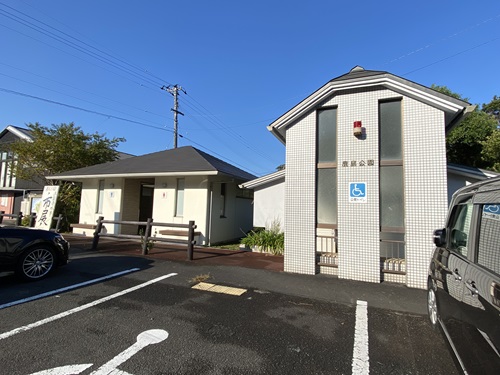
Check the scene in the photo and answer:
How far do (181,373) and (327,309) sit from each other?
261 cm

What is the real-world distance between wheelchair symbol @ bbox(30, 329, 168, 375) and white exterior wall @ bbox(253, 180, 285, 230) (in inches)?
256

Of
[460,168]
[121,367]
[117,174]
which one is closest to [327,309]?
[121,367]

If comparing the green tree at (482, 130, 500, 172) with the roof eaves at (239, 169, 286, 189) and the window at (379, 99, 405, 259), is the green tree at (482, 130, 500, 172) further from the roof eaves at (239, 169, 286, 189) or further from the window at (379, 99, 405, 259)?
the roof eaves at (239, 169, 286, 189)

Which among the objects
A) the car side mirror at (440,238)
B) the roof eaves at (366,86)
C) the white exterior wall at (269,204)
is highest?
the roof eaves at (366,86)

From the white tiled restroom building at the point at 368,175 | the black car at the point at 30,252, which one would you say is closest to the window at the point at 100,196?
the black car at the point at 30,252

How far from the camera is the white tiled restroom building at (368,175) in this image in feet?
18.5

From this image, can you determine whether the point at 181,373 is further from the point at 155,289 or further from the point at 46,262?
the point at 46,262

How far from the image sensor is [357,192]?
6.15 metres

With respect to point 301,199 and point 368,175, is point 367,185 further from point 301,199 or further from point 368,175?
point 301,199

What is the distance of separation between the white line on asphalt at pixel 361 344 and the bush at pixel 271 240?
4.93 metres

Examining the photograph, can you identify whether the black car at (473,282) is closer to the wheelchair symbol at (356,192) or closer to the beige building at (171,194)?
the wheelchair symbol at (356,192)

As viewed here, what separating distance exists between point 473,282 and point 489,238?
37 cm

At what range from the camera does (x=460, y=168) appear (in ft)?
22.6

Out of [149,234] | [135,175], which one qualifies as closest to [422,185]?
[149,234]
